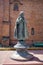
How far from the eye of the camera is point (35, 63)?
6359mm

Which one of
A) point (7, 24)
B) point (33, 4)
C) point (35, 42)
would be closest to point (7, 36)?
point (7, 24)

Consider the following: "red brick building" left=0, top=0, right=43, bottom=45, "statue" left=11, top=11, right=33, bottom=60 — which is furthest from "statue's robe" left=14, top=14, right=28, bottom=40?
"red brick building" left=0, top=0, right=43, bottom=45

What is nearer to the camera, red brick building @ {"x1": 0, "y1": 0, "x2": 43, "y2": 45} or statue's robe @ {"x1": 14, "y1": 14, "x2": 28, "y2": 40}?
statue's robe @ {"x1": 14, "y1": 14, "x2": 28, "y2": 40}

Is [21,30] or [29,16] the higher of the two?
[29,16]

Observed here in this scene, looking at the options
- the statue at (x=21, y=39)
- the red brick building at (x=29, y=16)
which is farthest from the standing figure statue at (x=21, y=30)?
the red brick building at (x=29, y=16)

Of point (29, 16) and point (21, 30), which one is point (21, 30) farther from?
point (29, 16)

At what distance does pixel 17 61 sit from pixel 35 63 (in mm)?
668

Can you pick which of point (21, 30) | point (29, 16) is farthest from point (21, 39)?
point (29, 16)

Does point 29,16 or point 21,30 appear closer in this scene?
point 21,30

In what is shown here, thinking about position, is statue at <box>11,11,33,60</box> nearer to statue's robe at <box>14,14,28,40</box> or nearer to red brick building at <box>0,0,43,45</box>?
statue's robe at <box>14,14,28,40</box>

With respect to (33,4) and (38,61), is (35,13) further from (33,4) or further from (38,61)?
(38,61)

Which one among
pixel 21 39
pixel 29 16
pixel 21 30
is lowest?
pixel 21 39

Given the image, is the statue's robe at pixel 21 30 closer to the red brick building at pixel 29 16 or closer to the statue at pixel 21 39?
the statue at pixel 21 39

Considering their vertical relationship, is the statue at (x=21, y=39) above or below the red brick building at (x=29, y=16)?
below
